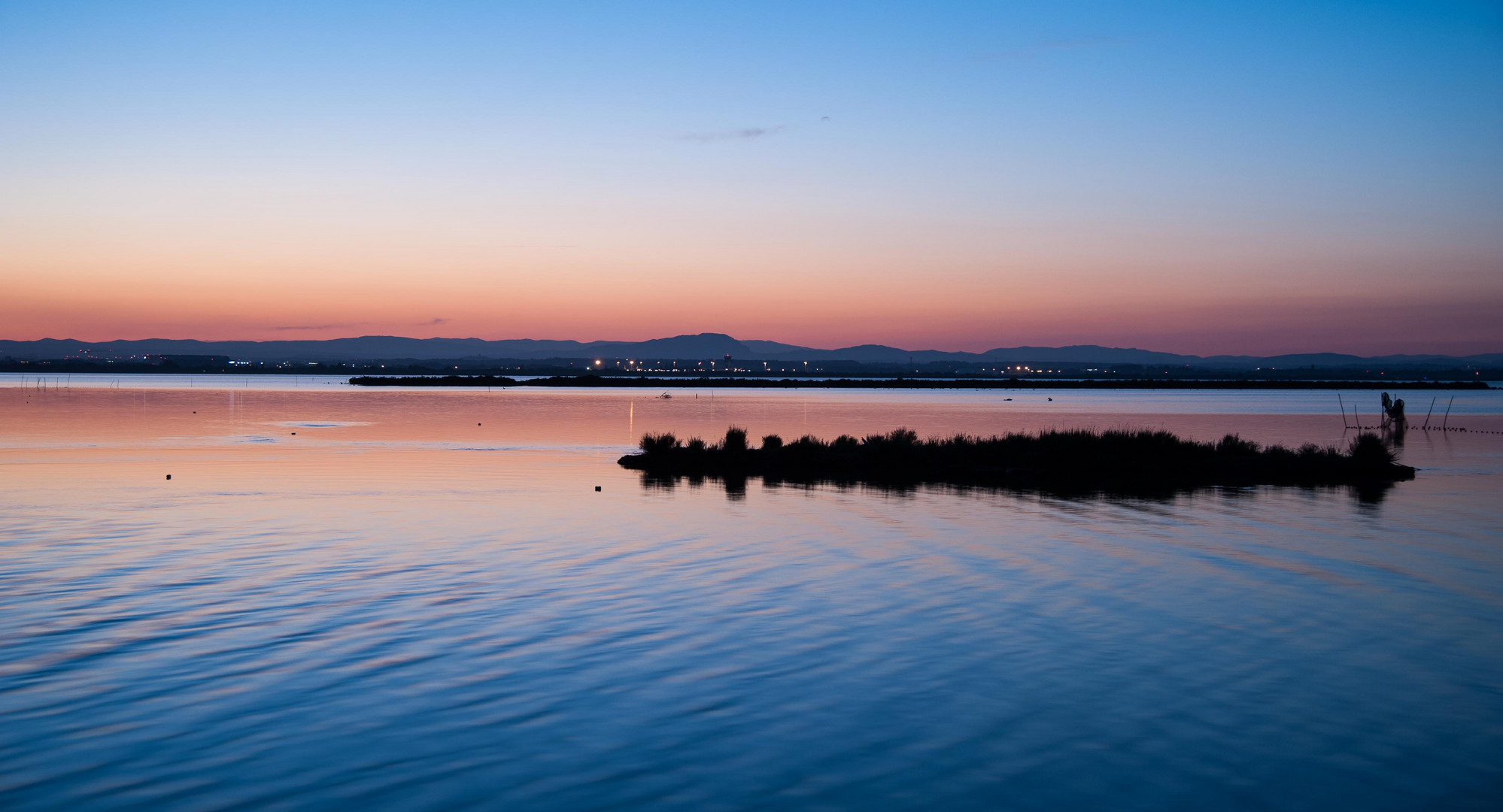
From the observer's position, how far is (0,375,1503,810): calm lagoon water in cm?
746

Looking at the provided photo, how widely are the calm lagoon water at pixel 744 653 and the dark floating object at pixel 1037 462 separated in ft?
15.8

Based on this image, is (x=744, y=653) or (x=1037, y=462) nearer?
(x=744, y=653)

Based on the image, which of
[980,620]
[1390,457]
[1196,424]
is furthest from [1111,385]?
[980,620]

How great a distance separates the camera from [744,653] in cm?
1082

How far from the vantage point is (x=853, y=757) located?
7.84 metres

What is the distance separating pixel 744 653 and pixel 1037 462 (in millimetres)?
21683

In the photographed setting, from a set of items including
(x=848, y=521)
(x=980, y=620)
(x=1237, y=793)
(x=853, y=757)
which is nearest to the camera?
(x=1237, y=793)

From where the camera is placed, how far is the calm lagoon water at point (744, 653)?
7465 mm

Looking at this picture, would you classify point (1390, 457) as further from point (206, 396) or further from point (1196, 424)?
point (206, 396)

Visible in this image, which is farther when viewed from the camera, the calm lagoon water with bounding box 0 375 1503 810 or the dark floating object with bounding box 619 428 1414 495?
the dark floating object with bounding box 619 428 1414 495

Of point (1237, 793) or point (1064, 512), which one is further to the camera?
point (1064, 512)

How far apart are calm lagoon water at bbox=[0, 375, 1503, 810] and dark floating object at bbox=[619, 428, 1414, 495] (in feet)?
15.8

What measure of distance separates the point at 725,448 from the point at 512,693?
76.5ft

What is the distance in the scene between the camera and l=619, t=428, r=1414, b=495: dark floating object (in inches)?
1146
